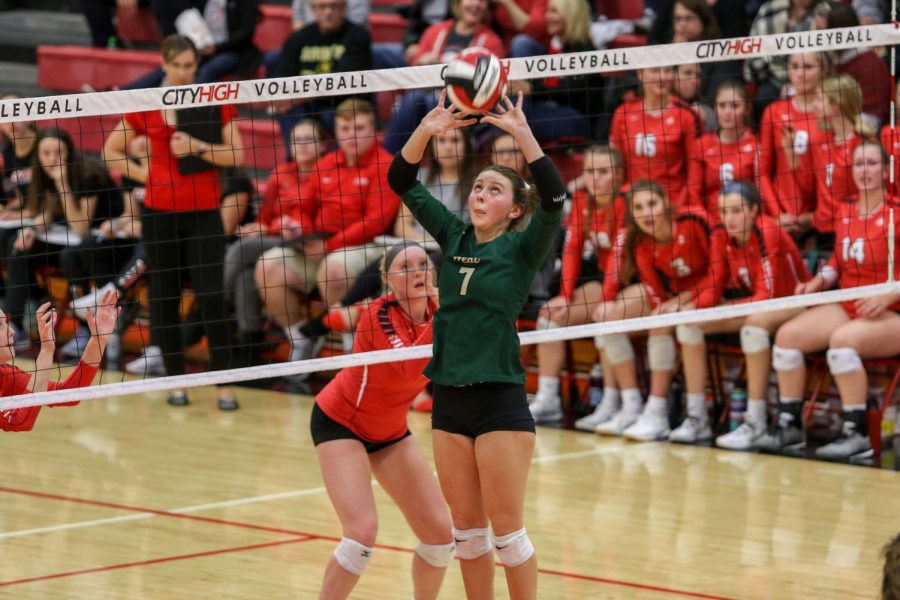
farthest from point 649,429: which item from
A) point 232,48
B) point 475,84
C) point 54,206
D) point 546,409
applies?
point 232,48

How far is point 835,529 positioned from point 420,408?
372cm

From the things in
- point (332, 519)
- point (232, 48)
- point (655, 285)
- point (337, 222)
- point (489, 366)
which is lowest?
point (332, 519)

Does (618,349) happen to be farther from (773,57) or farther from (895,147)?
(773,57)

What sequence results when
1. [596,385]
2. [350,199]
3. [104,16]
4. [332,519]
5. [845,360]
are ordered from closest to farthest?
[332,519] → [845,360] → [596,385] → [350,199] → [104,16]

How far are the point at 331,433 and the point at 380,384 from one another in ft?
0.88

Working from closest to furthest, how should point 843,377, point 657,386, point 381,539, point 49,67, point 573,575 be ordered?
point 573,575
point 381,539
point 843,377
point 657,386
point 49,67

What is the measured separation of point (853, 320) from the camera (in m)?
9.22

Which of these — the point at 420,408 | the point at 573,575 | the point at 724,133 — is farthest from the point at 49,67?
the point at 573,575

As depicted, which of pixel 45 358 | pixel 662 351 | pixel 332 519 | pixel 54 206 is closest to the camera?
pixel 45 358

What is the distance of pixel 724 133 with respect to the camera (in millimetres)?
10141

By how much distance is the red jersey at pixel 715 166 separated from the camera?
10102 millimetres

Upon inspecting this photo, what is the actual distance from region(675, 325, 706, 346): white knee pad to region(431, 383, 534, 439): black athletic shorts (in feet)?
14.2

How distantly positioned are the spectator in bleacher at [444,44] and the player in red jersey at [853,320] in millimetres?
3232

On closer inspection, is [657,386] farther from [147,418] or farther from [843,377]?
[147,418]
